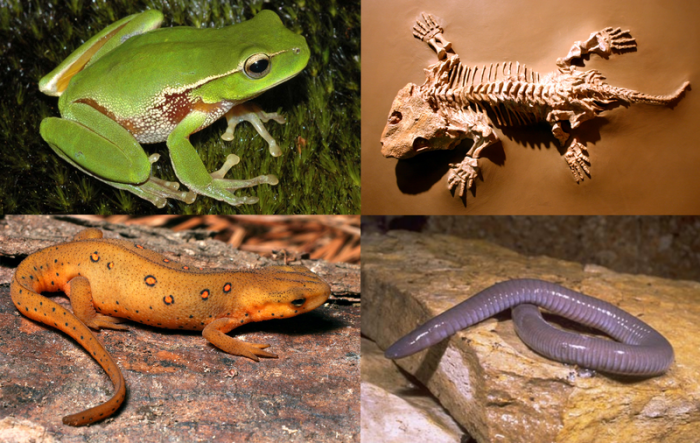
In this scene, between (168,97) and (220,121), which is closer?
(168,97)

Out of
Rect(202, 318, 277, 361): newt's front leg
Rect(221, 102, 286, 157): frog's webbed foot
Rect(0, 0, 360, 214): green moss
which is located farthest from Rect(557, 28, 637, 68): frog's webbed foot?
Rect(202, 318, 277, 361): newt's front leg

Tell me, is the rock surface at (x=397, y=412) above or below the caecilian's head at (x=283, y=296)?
below

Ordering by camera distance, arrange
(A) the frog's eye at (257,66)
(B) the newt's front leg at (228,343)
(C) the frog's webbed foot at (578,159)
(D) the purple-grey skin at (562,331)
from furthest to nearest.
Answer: (C) the frog's webbed foot at (578,159) → (A) the frog's eye at (257,66) → (D) the purple-grey skin at (562,331) → (B) the newt's front leg at (228,343)

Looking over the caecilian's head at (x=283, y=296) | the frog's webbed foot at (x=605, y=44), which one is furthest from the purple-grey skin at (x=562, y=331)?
the frog's webbed foot at (x=605, y=44)

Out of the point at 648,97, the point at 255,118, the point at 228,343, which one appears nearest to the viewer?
the point at 228,343

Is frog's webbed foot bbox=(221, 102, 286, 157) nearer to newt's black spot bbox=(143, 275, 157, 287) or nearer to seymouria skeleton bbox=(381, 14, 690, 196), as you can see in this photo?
seymouria skeleton bbox=(381, 14, 690, 196)

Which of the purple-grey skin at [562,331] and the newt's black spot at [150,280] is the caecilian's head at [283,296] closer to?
the newt's black spot at [150,280]

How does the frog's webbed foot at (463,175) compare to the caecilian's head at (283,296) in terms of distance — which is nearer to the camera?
the caecilian's head at (283,296)

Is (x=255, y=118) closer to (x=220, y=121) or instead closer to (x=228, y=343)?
(x=220, y=121)

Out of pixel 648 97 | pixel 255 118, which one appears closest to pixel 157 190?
pixel 255 118
